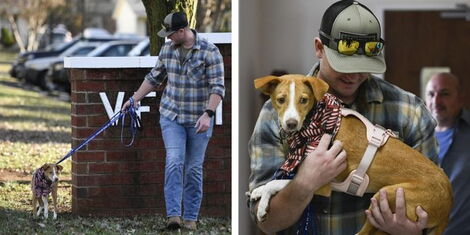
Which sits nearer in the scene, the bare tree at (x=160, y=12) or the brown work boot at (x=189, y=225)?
the bare tree at (x=160, y=12)

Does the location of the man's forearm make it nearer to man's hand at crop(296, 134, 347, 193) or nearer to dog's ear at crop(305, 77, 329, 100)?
man's hand at crop(296, 134, 347, 193)

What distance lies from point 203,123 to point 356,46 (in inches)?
36.9

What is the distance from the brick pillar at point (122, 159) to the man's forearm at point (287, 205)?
30.1 inches

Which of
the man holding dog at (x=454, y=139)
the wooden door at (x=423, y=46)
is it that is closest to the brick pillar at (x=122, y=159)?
the man holding dog at (x=454, y=139)

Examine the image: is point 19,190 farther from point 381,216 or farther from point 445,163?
point 445,163

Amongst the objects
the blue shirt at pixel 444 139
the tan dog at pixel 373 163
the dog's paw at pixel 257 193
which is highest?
the tan dog at pixel 373 163

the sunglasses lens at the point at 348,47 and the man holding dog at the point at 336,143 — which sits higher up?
the sunglasses lens at the point at 348,47

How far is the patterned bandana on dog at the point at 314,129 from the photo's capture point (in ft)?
8.95

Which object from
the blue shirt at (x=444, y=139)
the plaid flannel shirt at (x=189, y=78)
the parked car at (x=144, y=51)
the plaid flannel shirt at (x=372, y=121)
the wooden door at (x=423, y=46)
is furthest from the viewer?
the wooden door at (x=423, y=46)

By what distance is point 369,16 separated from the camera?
280cm

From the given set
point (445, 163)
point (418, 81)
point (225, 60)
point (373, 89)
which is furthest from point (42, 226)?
point (418, 81)

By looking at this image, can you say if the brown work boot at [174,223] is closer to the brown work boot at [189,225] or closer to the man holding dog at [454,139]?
the brown work boot at [189,225]

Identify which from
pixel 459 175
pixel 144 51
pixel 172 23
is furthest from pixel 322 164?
pixel 459 175

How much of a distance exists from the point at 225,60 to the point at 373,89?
741 mm
